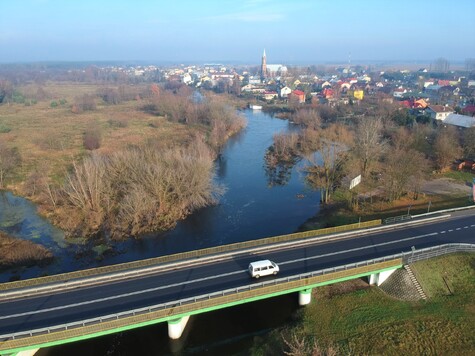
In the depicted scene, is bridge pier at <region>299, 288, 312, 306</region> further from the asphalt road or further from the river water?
the asphalt road

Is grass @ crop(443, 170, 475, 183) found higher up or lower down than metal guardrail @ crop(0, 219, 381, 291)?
lower down

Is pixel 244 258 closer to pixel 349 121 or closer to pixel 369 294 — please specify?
pixel 369 294

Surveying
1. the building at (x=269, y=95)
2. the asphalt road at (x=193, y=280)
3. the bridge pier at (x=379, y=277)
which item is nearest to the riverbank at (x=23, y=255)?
the asphalt road at (x=193, y=280)

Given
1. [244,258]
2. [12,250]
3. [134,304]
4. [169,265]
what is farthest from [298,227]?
[12,250]

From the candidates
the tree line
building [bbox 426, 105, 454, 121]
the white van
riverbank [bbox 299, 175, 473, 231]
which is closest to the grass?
the tree line

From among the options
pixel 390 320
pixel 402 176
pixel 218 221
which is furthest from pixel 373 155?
pixel 390 320
